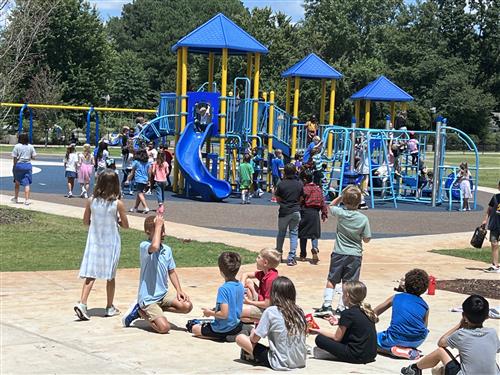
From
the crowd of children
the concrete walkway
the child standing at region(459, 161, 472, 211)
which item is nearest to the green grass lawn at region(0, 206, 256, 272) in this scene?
the concrete walkway

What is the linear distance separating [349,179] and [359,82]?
49671mm

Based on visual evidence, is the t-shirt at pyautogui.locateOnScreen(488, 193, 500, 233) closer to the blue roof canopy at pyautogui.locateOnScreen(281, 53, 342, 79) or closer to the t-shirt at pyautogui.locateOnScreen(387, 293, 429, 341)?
the t-shirt at pyautogui.locateOnScreen(387, 293, 429, 341)

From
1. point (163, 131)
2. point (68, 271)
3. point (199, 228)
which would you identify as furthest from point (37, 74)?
point (68, 271)

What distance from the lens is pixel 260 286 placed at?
Answer: 934 cm

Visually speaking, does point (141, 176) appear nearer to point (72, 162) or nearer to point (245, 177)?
point (72, 162)

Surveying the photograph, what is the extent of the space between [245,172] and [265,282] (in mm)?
16421

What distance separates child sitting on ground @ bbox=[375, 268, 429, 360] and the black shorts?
57.1 inches

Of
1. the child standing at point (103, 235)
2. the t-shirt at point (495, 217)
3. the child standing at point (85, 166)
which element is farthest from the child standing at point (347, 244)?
the child standing at point (85, 166)

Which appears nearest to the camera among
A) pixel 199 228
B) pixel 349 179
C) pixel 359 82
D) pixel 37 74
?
pixel 199 228

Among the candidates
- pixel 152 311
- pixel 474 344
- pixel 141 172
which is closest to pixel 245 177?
pixel 141 172

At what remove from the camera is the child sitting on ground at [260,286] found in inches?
356

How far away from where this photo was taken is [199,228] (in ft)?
61.8

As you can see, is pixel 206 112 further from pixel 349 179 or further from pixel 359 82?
pixel 359 82

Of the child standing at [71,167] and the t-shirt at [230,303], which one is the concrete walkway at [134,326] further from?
the child standing at [71,167]
